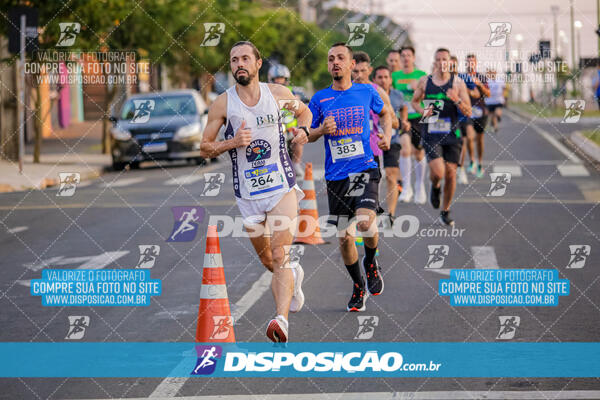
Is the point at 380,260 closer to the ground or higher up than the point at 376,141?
closer to the ground

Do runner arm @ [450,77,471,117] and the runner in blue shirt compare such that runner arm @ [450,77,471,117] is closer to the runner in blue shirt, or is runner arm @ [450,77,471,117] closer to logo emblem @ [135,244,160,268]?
logo emblem @ [135,244,160,268]

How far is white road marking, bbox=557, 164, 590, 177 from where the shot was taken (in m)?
21.3

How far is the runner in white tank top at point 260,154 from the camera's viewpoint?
24.9ft

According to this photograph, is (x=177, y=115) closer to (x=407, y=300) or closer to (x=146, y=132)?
(x=146, y=132)

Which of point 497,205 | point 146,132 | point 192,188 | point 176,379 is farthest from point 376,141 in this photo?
point 146,132

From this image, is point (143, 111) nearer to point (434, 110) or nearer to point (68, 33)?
point (68, 33)

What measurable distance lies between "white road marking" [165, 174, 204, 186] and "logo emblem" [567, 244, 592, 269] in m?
10.6

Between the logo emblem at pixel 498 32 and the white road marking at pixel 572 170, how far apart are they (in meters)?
7.84

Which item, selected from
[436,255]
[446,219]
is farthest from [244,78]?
[446,219]

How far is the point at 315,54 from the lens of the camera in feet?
242

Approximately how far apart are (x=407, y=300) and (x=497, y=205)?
23.4 feet

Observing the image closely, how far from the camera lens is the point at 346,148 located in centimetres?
904

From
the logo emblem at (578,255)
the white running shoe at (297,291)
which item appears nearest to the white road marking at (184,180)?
the logo emblem at (578,255)

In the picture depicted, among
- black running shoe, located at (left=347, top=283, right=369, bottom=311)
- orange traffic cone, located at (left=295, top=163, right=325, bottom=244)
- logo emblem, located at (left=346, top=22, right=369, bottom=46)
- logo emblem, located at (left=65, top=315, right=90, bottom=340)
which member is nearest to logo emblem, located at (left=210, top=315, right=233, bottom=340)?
logo emblem, located at (left=65, top=315, right=90, bottom=340)
